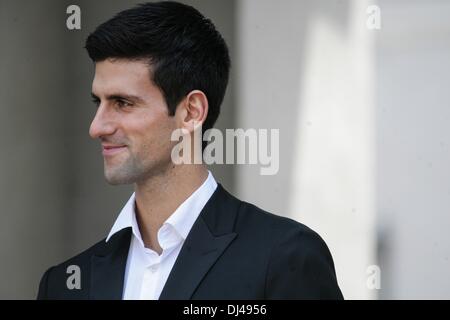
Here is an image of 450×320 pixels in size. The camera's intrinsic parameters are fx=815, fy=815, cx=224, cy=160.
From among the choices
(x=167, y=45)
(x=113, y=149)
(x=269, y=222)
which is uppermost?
(x=167, y=45)

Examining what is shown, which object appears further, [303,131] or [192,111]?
[303,131]

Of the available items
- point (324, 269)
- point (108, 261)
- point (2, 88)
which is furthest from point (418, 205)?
point (2, 88)

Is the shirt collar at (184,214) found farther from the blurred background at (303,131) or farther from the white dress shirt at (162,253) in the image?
the blurred background at (303,131)

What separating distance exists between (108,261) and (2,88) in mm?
1212

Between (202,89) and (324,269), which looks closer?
(324,269)

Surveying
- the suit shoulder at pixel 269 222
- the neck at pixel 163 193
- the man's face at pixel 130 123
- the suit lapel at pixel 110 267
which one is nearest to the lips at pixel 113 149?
the man's face at pixel 130 123

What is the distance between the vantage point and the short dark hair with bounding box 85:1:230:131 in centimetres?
209

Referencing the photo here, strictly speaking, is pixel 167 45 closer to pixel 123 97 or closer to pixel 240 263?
pixel 123 97

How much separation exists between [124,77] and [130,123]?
0.12 metres

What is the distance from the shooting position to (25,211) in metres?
3.07

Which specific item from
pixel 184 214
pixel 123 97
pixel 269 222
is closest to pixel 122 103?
pixel 123 97

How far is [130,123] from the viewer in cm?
207

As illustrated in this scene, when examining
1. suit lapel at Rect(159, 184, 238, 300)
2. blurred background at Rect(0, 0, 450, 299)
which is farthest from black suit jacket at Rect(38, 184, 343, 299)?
blurred background at Rect(0, 0, 450, 299)
